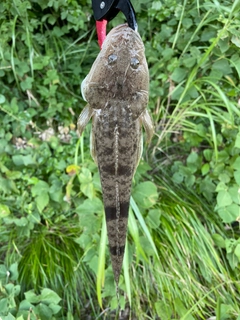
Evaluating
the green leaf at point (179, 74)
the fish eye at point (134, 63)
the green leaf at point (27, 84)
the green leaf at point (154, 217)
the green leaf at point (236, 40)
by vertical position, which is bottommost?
the green leaf at point (154, 217)

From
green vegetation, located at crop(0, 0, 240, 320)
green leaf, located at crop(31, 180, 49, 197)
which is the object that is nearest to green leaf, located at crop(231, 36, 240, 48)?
green vegetation, located at crop(0, 0, 240, 320)

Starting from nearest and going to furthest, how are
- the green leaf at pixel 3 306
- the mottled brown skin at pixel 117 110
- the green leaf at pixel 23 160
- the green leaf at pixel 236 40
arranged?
the mottled brown skin at pixel 117 110 → the green leaf at pixel 3 306 → the green leaf at pixel 236 40 → the green leaf at pixel 23 160

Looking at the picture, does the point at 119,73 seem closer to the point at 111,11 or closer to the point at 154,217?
the point at 111,11

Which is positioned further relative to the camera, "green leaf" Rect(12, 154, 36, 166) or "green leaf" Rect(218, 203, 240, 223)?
"green leaf" Rect(12, 154, 36, 166)

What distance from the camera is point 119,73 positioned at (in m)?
1.27

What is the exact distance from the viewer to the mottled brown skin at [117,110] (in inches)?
49.1

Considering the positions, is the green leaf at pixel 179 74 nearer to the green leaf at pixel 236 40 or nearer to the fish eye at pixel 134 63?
the green leaf at pixel 236 40

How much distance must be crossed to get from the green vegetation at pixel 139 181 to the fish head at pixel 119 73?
2.68 feet

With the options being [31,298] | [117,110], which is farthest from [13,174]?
[117,110]

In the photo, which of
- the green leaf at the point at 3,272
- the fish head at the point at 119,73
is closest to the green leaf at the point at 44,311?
the green leaf at the point at 3,272

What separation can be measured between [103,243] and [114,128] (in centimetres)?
82

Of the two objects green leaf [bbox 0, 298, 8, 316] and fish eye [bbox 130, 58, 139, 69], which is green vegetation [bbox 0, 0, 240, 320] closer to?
green leaf [bbox 0, 298, 8, 316]

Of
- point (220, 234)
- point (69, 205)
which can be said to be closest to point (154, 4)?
point (69, 205)

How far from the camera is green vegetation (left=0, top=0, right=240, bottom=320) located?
6.53 feet
